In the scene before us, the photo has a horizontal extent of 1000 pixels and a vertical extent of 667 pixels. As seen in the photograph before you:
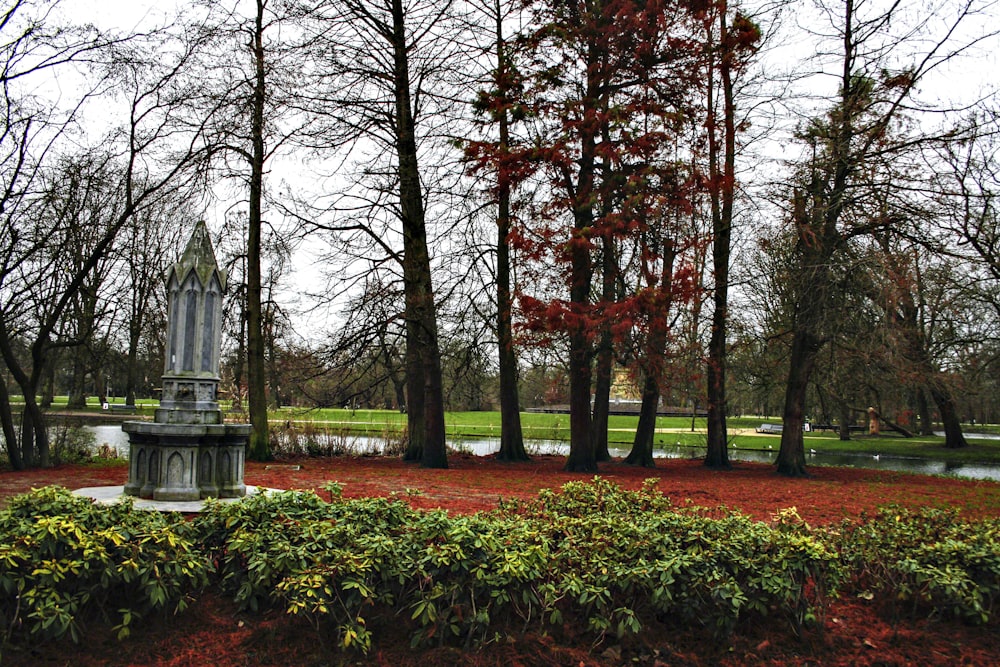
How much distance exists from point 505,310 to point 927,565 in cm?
983

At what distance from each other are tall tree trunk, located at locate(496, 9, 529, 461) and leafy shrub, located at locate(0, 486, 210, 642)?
9738 mm

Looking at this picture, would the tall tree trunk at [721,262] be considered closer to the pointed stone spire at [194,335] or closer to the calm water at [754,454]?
the calm water at [754,454]

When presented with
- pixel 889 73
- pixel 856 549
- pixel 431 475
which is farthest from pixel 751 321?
pixel 856 549

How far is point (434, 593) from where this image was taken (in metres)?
4.35

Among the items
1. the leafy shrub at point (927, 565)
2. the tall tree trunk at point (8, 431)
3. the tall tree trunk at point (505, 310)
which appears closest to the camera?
the leafy shrub at point (927, 565)

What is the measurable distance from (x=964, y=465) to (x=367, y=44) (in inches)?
903

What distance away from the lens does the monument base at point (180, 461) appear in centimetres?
696

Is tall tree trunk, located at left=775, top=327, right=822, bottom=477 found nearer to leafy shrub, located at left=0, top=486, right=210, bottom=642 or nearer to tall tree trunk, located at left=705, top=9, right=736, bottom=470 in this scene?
tall tree trunk, located at left=705, top=9, right=736, bottom=470

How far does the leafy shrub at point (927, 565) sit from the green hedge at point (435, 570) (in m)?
0.02

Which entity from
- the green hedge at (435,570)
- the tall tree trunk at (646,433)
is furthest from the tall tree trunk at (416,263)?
the green hedge at (435,570)

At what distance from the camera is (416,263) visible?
15.5 m

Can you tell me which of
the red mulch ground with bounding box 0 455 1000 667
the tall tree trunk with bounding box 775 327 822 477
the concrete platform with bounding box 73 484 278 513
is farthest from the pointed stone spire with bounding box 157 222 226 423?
the tall tree trunk with bounding box 775 327 822 477

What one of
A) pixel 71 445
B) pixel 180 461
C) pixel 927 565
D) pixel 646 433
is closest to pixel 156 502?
pixel 180 461

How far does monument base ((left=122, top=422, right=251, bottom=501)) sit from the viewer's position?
22.8 feet
